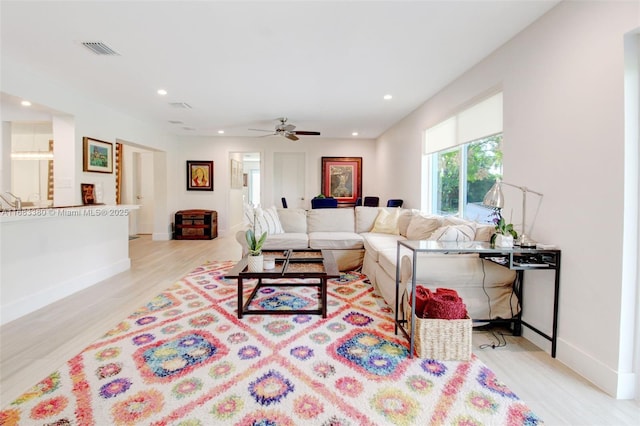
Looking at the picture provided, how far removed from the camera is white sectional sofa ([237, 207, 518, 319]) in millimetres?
2412

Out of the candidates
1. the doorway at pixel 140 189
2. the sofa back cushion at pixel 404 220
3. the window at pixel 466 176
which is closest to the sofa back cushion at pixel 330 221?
the sofa back cushion at pixel 404 220

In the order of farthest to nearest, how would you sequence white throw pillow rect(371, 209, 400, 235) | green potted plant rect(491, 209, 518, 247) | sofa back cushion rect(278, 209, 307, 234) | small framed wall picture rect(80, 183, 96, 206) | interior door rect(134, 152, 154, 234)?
interior door rect(134, 152, 154, 234) < sofa back cushion rect(278, 209, 307, 234) < white throw pillow rect(371, 209, 400, 235) < small framed wall picture rect(80, 183, 96, 206) < green potted plant rect(491, 209, 518, 247)

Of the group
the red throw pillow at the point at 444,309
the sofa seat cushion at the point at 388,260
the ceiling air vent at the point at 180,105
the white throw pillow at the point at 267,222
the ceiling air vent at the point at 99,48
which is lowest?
the red throw pillow at the point at 444,309

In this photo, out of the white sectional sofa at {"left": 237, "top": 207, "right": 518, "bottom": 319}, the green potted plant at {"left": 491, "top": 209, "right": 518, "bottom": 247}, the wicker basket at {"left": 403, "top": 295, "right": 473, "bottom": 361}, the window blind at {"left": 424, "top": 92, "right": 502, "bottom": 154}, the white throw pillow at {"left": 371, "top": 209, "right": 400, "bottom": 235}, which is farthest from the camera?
the white throw pillow at {"left": 371, "top": 209, "right": 400, "bottom": 235}

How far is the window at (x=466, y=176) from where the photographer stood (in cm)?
316

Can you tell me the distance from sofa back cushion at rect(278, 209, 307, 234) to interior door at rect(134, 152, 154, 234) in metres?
4.94

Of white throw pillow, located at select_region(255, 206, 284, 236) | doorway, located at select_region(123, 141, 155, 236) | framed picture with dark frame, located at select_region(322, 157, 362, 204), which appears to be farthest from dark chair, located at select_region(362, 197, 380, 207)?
doorway, located at select_region(123, 141, 155, 236)

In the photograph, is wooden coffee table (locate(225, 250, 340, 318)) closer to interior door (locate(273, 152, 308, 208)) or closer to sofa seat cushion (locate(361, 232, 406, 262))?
sofa seat cushion (locate(361, 232, 406, 262))

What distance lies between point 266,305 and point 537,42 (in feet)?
10.6

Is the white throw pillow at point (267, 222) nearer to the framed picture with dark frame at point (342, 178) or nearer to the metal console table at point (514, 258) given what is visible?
the metal console table at point (514, 258)

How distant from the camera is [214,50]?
2814 mm

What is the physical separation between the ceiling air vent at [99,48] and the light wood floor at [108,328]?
2492 mm

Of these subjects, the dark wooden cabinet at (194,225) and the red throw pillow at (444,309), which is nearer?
the red throw pillow at (444,309)

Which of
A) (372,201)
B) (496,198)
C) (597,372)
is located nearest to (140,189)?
(372,201)
